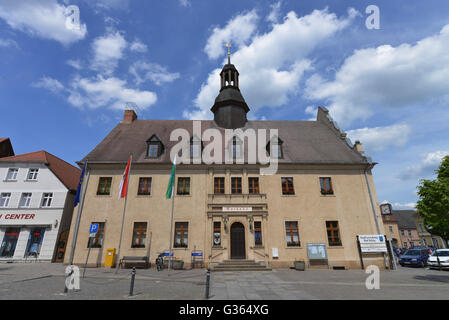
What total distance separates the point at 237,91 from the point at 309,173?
12950mm

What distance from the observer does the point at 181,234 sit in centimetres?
1797

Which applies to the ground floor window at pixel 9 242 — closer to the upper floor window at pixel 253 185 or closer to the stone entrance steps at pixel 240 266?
the stone entrance steps at pixel 240 266

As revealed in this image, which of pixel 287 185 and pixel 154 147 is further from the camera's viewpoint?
pixel 154 147

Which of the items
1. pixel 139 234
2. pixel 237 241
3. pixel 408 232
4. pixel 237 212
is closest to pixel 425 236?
pixel 408 232

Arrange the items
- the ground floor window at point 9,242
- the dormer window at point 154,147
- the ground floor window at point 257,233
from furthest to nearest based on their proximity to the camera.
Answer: the ground floor window at point 9,242
the dormer window at point 154,147
the ground floor window at point 257,233

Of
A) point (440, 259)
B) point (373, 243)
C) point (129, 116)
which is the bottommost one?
point (440, 259)

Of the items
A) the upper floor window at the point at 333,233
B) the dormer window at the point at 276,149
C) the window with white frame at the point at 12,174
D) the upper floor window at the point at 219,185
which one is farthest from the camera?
the window with white frame at the point at 12,174

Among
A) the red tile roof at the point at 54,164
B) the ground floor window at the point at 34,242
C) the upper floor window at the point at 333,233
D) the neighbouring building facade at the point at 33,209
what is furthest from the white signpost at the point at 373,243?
the ground floor window at the point at 34,242

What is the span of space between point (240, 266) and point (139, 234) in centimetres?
881

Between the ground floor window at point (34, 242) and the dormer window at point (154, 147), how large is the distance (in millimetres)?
13572

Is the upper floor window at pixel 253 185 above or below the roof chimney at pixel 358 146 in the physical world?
below

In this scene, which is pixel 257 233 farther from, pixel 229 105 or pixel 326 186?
pixel 229 105

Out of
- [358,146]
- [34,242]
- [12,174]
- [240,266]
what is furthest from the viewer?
[12,174]

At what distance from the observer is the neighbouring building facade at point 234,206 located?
57.8 ft
